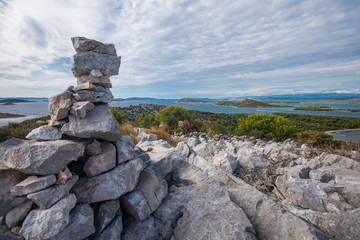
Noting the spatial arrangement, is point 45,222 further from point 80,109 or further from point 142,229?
point 80,109

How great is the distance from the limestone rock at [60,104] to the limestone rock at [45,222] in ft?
6.08

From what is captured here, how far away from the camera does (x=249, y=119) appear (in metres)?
17.9

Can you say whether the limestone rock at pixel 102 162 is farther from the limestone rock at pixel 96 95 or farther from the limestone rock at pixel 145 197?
the limestone rock at pixel 96 95

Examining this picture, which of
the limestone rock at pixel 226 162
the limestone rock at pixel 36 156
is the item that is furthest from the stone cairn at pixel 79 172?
the limestone rock at pixel 226 162

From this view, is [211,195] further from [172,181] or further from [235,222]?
[172,181]

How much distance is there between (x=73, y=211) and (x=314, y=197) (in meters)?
5.68

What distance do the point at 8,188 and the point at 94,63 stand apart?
3056 millimetres

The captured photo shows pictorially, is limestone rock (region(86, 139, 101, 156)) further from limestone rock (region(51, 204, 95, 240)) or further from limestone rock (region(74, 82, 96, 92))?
limestone rock (region(74, 82, 96, 92))

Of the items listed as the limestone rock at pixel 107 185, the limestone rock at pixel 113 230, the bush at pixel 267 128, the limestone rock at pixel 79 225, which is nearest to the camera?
the limestone rock at pixel 79 225

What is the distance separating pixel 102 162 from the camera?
3689 millimetres

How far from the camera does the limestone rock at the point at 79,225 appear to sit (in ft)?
9.14

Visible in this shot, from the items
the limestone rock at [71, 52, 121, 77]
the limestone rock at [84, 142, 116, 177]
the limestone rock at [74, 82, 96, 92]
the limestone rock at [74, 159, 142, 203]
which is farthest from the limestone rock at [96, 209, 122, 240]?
the limestone rock at [71, 52, 121, 77]

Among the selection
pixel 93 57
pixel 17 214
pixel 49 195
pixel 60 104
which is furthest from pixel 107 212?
pixel 93 57

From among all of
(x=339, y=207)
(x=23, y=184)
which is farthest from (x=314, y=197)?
(x=23, y=184)
